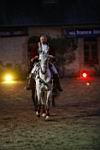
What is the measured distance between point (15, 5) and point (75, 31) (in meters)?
5.10

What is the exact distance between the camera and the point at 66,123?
15320 millimetres

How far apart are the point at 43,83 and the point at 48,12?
26.1 m

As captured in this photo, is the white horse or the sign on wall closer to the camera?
the white horse

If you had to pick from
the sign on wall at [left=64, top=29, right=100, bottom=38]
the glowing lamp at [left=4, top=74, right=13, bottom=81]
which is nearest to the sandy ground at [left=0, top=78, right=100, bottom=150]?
the glowing lamp at [left=4, top=74, right=13, bottom=81]

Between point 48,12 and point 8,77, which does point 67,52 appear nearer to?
point 48,12

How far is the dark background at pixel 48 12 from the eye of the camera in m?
41.2

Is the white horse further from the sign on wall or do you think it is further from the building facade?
the sign on wall

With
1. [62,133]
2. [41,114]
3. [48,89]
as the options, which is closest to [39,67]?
[48,89]

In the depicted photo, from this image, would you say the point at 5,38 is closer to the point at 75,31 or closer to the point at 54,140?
the point at 75,31

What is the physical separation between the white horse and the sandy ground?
45 cm

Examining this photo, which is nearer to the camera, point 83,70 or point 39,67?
point 39,67

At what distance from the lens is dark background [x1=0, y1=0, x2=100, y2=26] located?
135 ft

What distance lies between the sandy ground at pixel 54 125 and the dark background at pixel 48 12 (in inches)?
701

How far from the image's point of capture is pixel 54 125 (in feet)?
49.0
